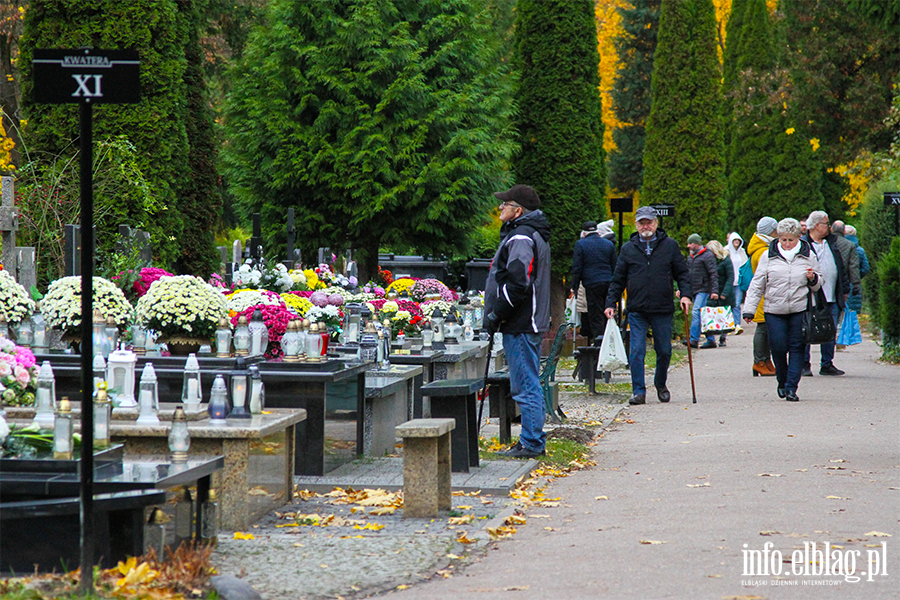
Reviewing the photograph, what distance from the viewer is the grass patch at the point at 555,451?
31.5ft

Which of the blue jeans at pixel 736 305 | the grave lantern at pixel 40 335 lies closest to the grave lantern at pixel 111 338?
the grave lantern at pixel 40 335

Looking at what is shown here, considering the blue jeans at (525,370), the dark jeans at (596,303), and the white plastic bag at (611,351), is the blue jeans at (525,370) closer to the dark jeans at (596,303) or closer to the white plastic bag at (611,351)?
the white plastic bag at (611,351)

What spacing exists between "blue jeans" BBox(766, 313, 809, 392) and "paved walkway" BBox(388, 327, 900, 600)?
1.54 ft

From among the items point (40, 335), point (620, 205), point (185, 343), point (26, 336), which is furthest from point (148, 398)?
point (620, 205)

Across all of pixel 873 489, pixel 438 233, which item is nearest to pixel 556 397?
pixel 873 489

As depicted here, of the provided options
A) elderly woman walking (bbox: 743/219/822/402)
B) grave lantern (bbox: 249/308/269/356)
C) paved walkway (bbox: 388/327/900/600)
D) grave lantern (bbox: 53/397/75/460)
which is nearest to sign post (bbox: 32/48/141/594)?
grave lantern (bbox: 53/397/75/460)

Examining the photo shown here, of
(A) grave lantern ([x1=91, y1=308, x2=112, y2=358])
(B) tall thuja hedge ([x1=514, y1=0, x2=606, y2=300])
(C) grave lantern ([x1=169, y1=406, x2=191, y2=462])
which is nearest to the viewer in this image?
(C) grave lantern ([x1=169, y1=406, x2=191, y2=462])

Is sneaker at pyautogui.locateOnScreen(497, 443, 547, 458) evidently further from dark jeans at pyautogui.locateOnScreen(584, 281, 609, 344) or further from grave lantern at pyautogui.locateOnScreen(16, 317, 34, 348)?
dark jeans at pyautogui.locateOnScreen(584, 281, 609, 344)

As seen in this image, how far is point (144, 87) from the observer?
14.2m

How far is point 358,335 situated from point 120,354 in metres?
4.39

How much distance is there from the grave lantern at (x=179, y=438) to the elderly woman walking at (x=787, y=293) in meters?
8.68

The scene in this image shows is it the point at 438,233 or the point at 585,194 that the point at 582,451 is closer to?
the point at 438,233

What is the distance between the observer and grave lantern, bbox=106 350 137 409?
7.24 m

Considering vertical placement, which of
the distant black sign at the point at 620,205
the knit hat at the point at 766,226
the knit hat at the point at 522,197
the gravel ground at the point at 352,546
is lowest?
the gravel ground at the point at 352,546
